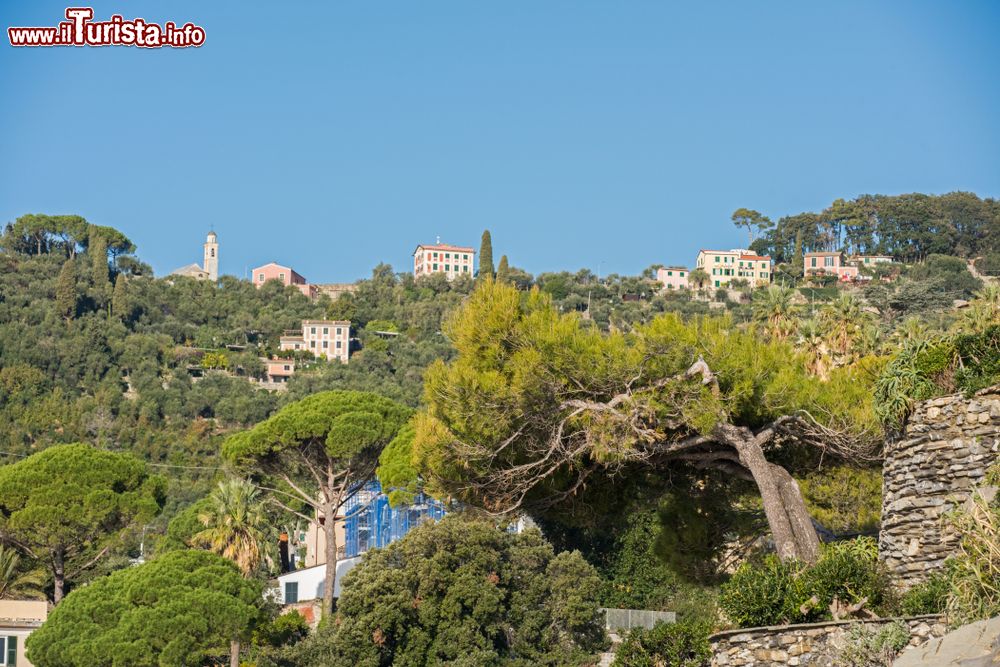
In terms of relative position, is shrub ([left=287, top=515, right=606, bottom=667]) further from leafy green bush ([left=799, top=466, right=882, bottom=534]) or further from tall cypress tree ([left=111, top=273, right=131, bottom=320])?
tall cypress tree ([left=111, top=273, right=131, bottom=320])

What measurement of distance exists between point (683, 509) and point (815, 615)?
4013 mm

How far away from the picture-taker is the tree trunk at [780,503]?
38.5 ft

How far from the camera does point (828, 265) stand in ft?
426

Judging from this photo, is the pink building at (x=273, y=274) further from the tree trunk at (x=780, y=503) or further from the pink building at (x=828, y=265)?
the tree trunk at (x=780, y=503)

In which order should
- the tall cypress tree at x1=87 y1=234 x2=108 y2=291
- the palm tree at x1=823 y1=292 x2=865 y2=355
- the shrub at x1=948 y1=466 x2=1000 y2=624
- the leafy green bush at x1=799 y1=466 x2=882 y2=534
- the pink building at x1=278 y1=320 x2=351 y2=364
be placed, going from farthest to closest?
the tall cypress tree at x1=87 y1=234 x2=108 y2=291
the pink building at x1=278 y1=320 x2=351 y2=364
the palm tree at x1=823 y1=292 x2=865 y2=355
the leafy green bush at x1=799 y1=466 x2=882 y2=534
the shrub at x1=948 y1=466 x2=1000 y2=624

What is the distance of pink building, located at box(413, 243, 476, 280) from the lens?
149375mm

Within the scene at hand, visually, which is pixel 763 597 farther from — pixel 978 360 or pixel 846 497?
pixel 846 497

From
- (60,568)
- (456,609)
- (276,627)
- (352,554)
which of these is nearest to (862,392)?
(456,609)

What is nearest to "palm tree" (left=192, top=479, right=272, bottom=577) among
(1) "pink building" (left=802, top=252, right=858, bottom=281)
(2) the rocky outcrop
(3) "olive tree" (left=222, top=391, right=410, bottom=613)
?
(3) "olive tree" (left=222, top=391, right=410, bottom=613)

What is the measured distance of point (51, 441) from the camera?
3204 inches

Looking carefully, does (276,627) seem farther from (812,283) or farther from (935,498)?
(812,283)

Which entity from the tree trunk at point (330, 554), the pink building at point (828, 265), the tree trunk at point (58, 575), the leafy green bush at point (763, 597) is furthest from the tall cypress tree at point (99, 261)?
the leafy green bush at point (763, 597)

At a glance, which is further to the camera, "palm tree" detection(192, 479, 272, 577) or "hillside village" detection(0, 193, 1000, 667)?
"palm tree" detection(192, 479, 272, 577)

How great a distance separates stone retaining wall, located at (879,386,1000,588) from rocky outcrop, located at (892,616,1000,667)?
161 centimetres
